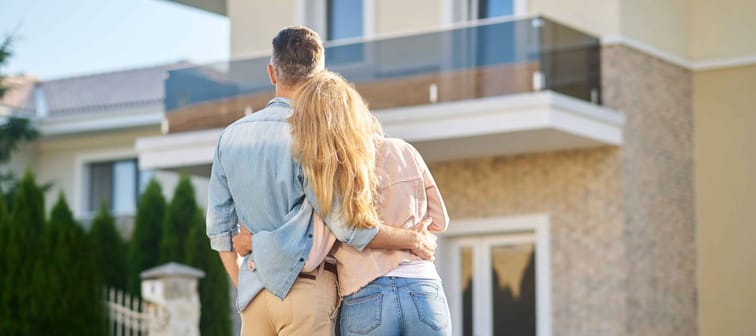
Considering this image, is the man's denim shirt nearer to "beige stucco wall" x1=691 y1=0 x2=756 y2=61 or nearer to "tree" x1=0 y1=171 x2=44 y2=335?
"beige stucco wall" x1=691 y1=0 x2=756 y2=61

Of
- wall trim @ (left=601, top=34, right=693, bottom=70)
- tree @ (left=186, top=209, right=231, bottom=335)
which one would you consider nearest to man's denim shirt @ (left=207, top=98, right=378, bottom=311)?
wall trim @ (left=601, top=34, right=693, bottom=70)

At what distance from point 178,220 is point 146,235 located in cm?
76

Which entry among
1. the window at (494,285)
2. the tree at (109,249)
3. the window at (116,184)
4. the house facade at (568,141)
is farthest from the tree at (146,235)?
the window at (494,285)

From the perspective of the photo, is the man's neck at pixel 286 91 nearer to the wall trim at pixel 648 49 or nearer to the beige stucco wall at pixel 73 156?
the wall trim at pixel 648 49

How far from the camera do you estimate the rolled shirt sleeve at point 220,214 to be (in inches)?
173

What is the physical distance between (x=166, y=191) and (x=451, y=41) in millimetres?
11219

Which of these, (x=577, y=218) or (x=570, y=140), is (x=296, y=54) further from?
(x=577, y=218)

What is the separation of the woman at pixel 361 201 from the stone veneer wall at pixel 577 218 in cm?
1038

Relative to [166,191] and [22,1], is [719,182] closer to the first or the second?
[166,191]

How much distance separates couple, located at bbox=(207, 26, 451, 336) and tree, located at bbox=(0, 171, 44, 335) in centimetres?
1314

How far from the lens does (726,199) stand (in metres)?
Result: 15.2

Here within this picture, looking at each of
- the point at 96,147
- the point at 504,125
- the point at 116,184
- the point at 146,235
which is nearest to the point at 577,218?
the point at 504,125

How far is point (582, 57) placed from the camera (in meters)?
14.1

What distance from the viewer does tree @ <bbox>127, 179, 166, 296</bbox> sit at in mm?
19656
